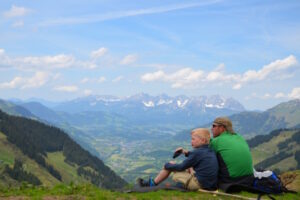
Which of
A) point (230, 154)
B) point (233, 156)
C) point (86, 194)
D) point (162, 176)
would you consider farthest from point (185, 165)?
point (86, 194)

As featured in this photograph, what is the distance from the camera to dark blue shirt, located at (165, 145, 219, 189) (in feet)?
55.5

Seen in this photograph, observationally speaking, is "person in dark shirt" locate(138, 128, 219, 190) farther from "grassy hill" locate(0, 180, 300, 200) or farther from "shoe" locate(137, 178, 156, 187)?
"shoe" locate(137, 178, 156, 187)

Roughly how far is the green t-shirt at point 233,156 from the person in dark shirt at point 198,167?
1.60 ft

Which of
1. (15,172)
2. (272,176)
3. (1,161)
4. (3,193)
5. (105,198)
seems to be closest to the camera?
(105,198)

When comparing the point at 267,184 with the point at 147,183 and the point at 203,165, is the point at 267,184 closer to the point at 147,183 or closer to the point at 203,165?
the point at 203,165

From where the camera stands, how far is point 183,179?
57.7ft

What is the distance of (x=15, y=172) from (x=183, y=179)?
165 m

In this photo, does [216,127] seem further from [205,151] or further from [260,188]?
[260,188]

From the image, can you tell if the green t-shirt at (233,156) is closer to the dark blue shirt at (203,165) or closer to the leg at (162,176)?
the dark blue shirt at (203,165)

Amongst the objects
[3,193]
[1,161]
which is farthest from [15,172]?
[3,193]

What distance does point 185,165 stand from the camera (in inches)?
677

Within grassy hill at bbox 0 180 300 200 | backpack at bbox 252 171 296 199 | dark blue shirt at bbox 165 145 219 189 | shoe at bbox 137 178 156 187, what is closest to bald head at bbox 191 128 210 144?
dark blue shirt at bbox 165 145 219 189

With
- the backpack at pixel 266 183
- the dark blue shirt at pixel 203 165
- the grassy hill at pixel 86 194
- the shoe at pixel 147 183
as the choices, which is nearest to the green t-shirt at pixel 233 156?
the dark blue shirt at pixel 203 165

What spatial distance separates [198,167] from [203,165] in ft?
0.98
